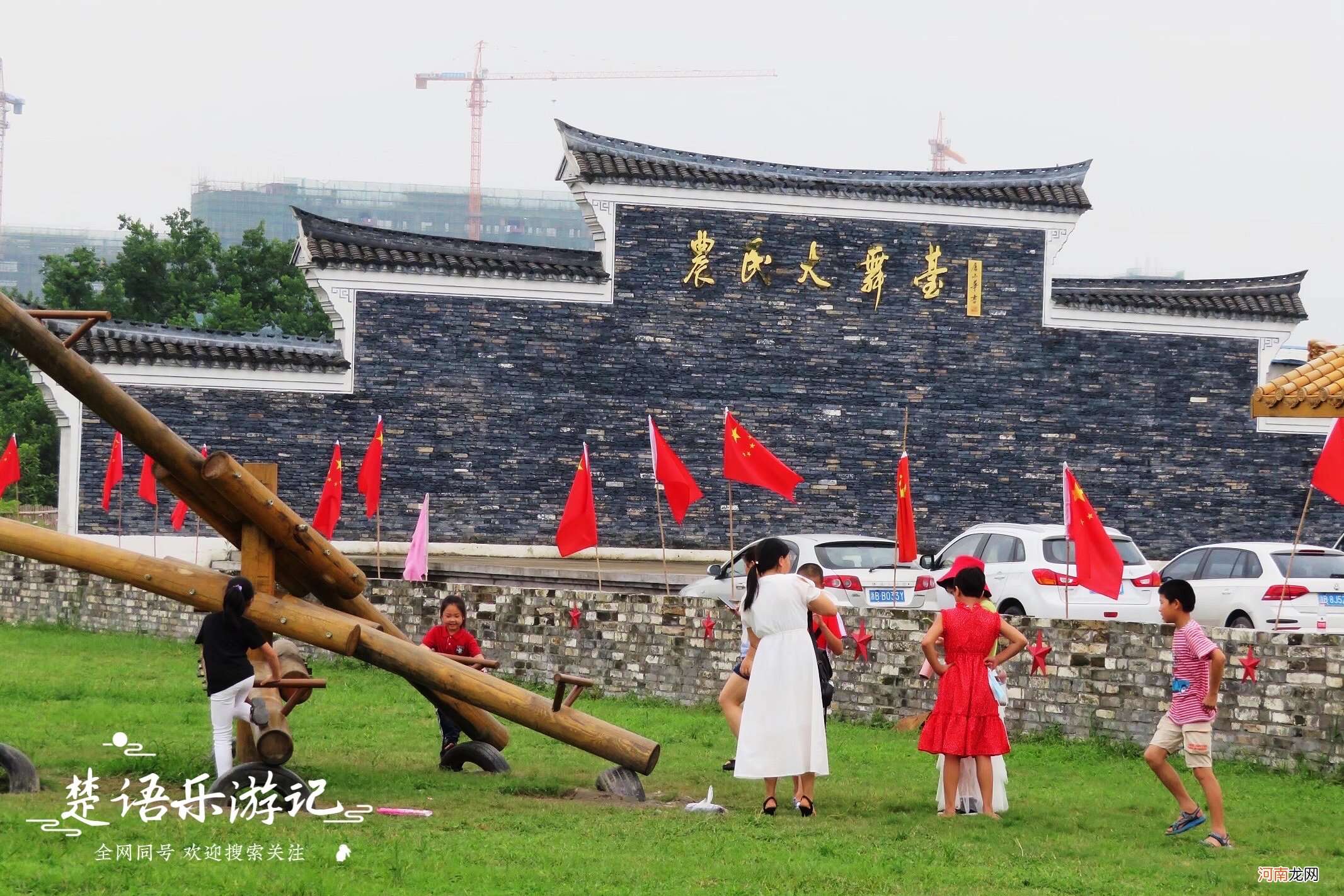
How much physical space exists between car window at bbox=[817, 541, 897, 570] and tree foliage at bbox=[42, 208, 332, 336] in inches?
907

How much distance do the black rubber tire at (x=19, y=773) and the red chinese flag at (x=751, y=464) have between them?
322 inches

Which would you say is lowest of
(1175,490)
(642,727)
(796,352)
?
(642,727)

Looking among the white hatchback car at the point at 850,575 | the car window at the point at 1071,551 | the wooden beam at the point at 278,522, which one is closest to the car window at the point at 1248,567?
the car window at the point at 1071,551

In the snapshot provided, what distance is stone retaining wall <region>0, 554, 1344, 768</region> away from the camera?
445 inches

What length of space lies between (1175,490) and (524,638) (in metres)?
14.5

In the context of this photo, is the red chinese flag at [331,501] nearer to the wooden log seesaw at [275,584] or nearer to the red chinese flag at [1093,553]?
the red chinese flag at [1093,553]

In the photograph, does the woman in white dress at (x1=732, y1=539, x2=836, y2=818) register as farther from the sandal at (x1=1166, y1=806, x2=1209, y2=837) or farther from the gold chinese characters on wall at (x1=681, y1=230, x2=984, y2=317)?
the gold chinese characters on wall at (x1=681, y1=230, x2=984, y2=317)

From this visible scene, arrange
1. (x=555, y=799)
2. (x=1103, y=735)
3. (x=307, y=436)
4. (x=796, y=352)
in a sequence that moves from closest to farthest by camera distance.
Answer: (x=555, y=799) → (x=1103, y=735) → (x=307, y=436) → (x=796, y=352)

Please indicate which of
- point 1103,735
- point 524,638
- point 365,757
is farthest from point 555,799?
point 524,638

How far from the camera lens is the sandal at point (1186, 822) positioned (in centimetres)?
900

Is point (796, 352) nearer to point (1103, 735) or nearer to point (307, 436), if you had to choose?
point (307, 436)

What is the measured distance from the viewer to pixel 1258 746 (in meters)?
11.4

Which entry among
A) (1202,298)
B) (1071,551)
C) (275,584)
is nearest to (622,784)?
(275,584)

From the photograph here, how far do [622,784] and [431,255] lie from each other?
1600 cm
